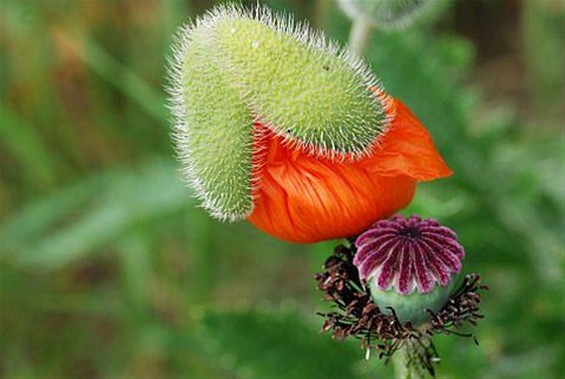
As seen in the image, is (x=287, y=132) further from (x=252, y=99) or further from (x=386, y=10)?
(x=386, y=10)

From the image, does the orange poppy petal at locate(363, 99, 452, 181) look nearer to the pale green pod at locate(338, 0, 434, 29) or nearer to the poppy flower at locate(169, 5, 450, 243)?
the poppy flower at locate(169, 5, 450, 243)

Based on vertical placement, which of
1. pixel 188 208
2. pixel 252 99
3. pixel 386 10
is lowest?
pixel 252 99

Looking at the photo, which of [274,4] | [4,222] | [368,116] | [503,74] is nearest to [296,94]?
[368,116]

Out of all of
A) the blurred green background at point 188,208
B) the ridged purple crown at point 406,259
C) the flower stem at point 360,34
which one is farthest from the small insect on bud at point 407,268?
the blurred green background at point 188,208

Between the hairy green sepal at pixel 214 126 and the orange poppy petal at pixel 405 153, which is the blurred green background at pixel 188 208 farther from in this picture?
the hairy green sepal at pixel 214 126

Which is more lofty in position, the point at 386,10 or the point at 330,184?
the point at 386,10

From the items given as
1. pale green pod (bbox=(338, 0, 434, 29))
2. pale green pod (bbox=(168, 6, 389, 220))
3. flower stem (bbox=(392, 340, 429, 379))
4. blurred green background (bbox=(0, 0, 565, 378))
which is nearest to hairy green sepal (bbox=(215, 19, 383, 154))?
pale green pod (bbox=(168, 6, 389, 220))

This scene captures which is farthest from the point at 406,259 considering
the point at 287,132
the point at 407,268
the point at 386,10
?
the point at 386,10
